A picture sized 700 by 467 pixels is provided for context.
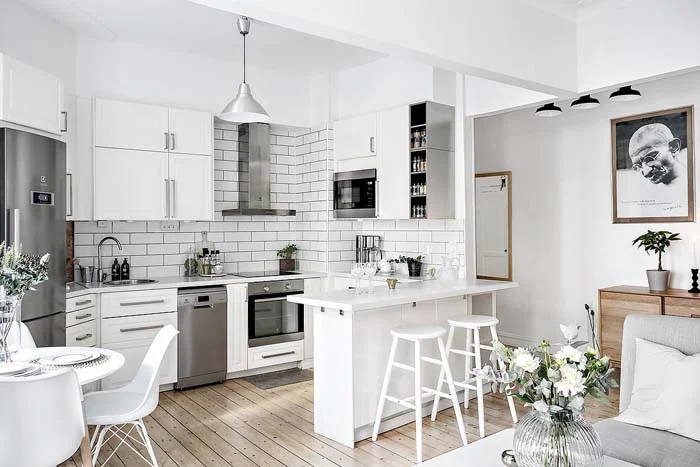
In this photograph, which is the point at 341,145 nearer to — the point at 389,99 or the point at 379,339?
the point at 389,99

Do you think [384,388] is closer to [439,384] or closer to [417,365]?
[417,365]

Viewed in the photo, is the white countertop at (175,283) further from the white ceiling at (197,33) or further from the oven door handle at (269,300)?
the white ceiling at (197,33)

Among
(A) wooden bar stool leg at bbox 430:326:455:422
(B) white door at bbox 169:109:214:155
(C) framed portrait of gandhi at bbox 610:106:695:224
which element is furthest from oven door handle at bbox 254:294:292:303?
(C) framed portrait of gandhi at bbox 610:106:695:224

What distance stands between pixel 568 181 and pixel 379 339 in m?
3.15

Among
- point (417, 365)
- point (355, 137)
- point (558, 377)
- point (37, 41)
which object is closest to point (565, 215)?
point (355, 137)

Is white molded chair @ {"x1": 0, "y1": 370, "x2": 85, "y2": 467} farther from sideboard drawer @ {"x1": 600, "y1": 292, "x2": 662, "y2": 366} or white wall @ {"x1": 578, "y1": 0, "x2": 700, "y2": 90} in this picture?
sideboard drawer @ {"x1": 600, "y1": 292, "x2": 662, "y2": 366}

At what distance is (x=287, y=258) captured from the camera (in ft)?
19.6

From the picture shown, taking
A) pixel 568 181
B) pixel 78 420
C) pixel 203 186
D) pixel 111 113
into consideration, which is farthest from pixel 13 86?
pixel 568 181

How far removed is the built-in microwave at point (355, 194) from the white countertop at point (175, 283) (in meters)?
0.71

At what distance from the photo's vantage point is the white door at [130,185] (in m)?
4.55

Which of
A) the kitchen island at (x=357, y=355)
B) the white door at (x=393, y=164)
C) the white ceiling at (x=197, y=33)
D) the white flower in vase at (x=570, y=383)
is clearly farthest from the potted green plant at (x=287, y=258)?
the white flower in vase at (x=570, y=383)

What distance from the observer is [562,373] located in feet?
5.32

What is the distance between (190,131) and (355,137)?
1.59 metres

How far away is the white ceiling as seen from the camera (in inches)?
158
